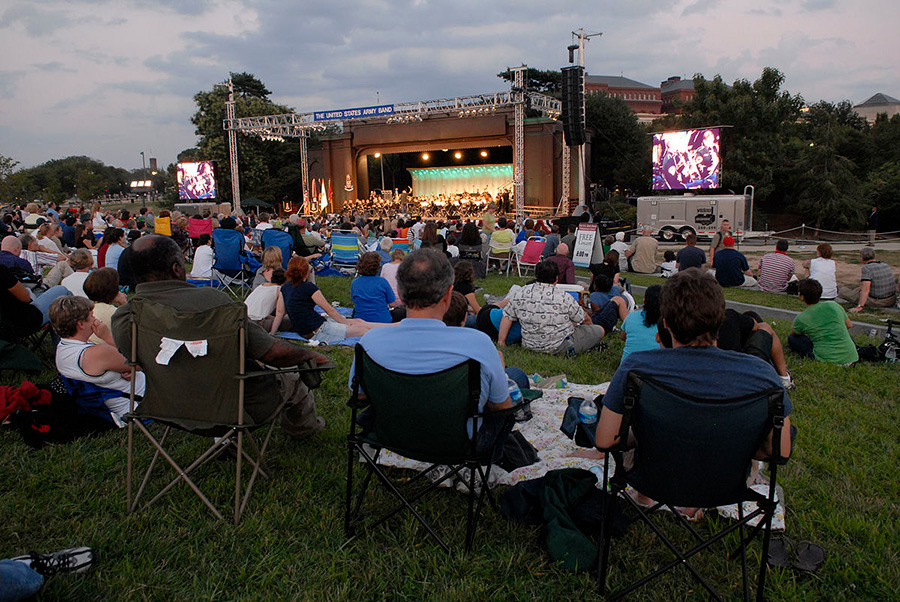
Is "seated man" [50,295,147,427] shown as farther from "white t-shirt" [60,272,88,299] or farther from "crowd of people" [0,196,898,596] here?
"white t-shirt" [60,272,88,299]

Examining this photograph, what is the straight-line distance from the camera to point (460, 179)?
91.7 ft

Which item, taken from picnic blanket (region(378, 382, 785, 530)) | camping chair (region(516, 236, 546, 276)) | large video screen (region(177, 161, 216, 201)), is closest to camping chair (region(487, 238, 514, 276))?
camping chair (region(516, 236, 546, 276))

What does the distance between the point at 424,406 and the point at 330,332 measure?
3.78 meters

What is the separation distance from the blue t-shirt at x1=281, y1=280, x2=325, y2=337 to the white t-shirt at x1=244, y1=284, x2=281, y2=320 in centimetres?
16

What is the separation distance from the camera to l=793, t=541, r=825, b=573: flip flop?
7.10ft

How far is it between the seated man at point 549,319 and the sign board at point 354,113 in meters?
17.4

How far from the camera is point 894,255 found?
14.9 metres

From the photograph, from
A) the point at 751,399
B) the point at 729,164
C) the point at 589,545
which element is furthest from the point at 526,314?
the point at 729,164

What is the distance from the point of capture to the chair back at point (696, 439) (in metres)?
1.72

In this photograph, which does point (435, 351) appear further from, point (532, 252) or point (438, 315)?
point (532, 252)

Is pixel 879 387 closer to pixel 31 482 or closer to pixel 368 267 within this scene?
pixel 368 267

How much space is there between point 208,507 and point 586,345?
11.9ft

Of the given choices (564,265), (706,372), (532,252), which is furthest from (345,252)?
(706,372)

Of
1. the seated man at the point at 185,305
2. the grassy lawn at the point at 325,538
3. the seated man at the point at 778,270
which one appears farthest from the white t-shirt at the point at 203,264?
Result: the seated man at the point at 778,270
